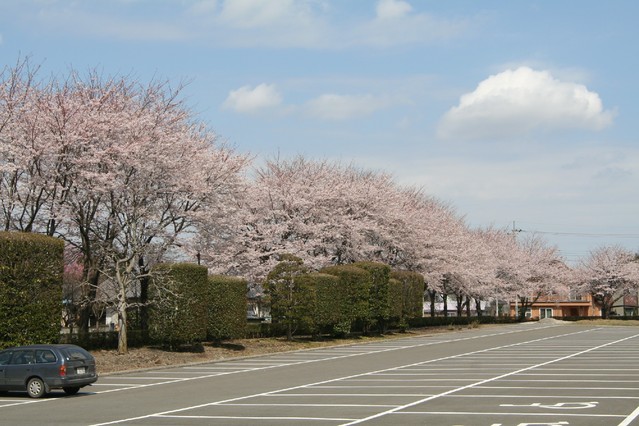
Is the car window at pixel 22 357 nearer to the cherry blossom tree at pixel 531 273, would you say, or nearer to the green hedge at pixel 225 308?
the green hedge at pixel 225 308

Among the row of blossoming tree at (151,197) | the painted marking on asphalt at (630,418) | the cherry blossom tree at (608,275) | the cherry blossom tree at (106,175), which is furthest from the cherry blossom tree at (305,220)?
the cherry blossom tree at (608,275)

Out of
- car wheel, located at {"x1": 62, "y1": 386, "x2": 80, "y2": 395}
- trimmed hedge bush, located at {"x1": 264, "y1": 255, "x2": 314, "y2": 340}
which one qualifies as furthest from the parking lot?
trimmed hedge bush, located at {"x1": 264, "y1": 255, "x2": 314, "y2": 340}

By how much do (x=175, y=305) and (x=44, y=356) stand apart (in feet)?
47.4

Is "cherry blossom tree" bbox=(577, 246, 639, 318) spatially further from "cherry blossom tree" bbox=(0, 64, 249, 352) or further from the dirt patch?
"cherry blossom tree" bbox=(0, 64, 249, 352)

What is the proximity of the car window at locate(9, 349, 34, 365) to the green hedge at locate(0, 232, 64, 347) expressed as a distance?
5.89m

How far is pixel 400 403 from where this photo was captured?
64.8 ft

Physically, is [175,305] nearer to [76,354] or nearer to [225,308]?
[225,308]

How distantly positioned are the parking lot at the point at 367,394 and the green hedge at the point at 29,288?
10.5ft

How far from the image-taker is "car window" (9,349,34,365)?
2258 cm

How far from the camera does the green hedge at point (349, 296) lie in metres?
52.9

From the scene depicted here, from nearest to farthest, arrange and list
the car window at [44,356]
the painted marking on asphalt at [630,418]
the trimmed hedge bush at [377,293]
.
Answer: the painted marking on asphalt at [630,418], the car window at [44,356], the trimmed hedge bush at [377,293]

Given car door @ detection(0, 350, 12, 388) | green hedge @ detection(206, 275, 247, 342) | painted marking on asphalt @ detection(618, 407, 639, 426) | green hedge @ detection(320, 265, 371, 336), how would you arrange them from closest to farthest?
painted marking on asphalt @ detection(618, 407, 639, 426) < car door @ detection(0, 350, 12, 388) < green hedge @ detection(206, 275, 247, 342) < green hedge @ detection(320, 265, 371, 336)

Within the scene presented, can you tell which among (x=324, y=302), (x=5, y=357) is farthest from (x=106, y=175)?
(x=324, y=302)

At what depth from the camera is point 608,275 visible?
365 ft
